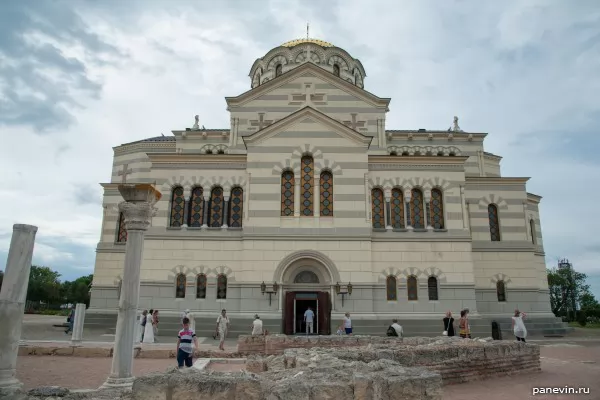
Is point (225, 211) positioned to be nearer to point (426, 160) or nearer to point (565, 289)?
point (426, 160)

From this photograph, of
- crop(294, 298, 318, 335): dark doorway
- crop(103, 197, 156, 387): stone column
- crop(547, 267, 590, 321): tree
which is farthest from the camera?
crop(547, 267, 590, 321): tree

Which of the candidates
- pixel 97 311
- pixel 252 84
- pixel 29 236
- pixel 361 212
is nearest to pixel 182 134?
pixel 252 84

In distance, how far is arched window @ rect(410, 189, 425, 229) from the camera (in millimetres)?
25094

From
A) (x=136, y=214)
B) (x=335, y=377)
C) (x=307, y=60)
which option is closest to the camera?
(x=335, y=377)

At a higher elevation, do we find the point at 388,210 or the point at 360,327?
the point at 388,210

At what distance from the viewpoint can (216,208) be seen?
25.2 m

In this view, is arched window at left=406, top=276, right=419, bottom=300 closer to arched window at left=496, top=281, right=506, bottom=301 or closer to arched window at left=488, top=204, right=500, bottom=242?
arched window at left=496, top=281, right=506, bottom=301

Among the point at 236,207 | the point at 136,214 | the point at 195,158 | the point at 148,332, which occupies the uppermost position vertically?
the point at 195,158

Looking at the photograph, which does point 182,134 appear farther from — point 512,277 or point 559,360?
point 559,360

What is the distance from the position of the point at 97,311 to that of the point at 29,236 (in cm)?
1939

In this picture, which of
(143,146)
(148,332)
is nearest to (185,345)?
(148,332)

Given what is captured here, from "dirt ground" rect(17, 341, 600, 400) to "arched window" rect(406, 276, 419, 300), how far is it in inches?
304

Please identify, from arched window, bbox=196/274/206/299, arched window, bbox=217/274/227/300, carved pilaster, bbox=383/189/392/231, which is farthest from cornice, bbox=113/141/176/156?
carved pilaster, bbox=383/189/392/231

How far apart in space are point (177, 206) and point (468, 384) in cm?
1817
